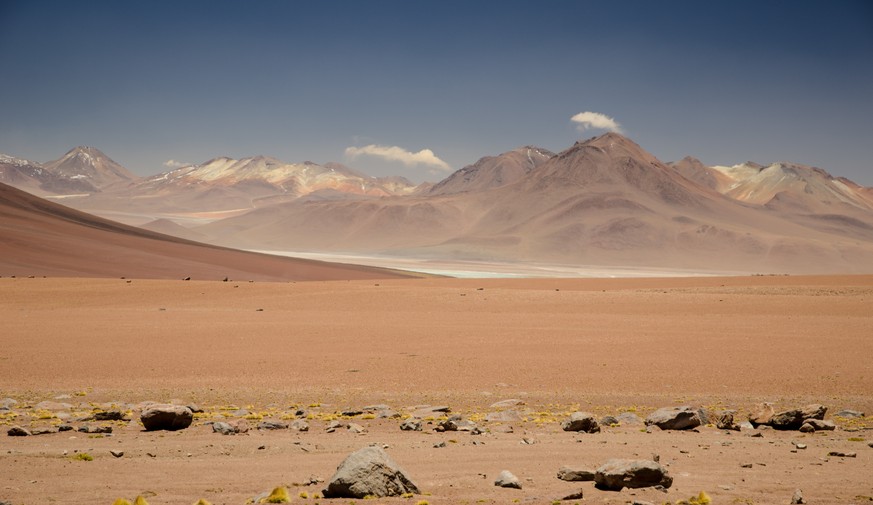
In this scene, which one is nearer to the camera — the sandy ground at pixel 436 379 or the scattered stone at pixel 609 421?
the sandy ground at pixel 436 379

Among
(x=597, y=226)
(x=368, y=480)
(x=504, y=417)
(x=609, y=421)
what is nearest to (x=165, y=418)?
(x=368, y=480)

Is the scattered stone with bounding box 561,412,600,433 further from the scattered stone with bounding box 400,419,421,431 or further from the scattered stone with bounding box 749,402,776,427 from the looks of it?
the scattered stone with bounding box 749,402,776,427

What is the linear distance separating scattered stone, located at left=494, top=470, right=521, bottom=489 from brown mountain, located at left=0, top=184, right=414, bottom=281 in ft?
135

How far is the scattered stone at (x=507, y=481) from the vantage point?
22.9 feet

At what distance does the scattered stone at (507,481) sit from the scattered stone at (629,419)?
4.21 meters

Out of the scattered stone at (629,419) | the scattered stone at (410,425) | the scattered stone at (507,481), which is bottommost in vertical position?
the scattered stone at (410,425)

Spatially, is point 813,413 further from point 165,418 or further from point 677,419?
point 165,418

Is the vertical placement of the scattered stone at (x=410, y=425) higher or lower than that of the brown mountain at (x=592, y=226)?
lower

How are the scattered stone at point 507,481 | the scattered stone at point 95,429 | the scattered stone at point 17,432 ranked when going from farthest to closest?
the scattered stone at point 95,429 → the scattered stone at point 17,432 → the scattered stone at point 507,481

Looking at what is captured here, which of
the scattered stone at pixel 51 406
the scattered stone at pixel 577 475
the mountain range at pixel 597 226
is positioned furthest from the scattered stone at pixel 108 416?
the mountain range at pixel 597 226

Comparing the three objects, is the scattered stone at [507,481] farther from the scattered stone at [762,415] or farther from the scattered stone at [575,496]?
the scattered stone at [762,415]

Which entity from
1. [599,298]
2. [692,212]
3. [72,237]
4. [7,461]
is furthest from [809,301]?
[692,212]

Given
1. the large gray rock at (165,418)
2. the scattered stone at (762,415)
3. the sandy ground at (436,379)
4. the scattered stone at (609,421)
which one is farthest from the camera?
the scattered stone at (609,421)

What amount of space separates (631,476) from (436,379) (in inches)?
308
